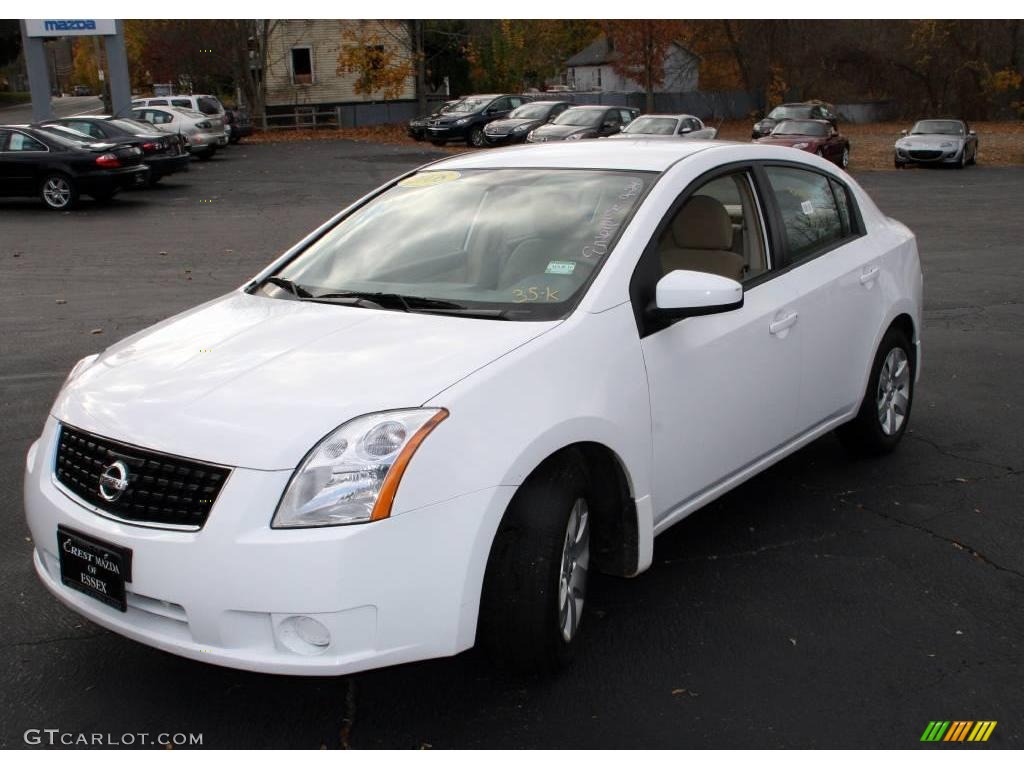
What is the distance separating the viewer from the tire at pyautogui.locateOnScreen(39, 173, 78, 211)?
1997cm

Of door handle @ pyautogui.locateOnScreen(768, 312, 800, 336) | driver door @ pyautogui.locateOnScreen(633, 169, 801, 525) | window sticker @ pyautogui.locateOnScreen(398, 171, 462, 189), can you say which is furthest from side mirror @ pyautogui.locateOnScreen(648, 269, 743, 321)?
window sticker @ pyautogui.locateOnScreen(398, 171, 462, 189)

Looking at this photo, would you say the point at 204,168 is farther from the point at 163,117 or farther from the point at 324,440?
the point at 324,440

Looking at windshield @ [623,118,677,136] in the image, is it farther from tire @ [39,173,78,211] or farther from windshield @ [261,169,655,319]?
windshield @ [261,169,655,319]

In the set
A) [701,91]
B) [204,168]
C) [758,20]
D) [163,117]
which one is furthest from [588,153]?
[701,91]

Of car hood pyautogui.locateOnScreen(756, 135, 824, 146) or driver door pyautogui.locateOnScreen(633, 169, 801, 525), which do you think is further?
car hood pyautogui.locateOnScreen(756, 135, 824, 146)

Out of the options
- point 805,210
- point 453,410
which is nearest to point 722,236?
point 805,210

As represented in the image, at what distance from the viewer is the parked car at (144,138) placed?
21.9 meters

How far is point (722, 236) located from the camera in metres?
4.76

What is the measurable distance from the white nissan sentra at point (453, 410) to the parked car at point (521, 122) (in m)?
28.9

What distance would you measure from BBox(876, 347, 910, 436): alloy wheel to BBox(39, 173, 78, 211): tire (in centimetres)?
1767

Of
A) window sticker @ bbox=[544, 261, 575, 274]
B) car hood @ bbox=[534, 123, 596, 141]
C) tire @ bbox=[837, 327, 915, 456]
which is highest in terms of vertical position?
window sticker @ bbox=[544, 261, 575, 274]

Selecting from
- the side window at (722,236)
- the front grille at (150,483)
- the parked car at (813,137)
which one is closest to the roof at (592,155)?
the side window at (722,236)

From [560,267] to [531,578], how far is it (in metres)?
1.24
